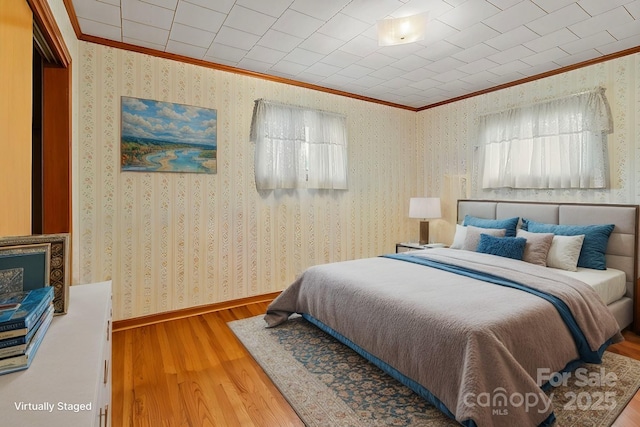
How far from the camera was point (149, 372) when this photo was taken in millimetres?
2273

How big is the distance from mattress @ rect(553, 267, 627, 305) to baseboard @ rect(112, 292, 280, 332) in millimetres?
2928

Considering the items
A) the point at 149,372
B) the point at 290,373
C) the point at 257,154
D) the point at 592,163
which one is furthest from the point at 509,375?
the point at 257,154

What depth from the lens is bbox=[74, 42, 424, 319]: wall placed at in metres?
2.87

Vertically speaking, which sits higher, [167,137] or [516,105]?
[516,105]

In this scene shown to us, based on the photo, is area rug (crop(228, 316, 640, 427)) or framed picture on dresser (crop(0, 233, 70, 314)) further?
area rug (crop(228, 316, 640, 427))

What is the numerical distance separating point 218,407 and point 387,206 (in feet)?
11.4

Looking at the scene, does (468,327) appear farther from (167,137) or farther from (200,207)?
(167,137)

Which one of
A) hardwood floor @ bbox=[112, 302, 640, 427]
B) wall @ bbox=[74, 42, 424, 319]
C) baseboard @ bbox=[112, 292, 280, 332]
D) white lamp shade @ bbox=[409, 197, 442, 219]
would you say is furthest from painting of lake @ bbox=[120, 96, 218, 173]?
white lamp shade @ bbox=[409, 197, 442, 219]

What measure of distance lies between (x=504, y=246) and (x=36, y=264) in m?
3.36

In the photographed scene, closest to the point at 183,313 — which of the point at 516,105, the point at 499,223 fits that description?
the point at 499,223

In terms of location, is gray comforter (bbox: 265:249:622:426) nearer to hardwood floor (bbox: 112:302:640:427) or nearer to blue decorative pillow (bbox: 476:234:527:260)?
blue decorative pillow (bbox: 476:234:527:260)

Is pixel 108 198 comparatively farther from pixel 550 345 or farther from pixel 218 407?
pixel 550 345

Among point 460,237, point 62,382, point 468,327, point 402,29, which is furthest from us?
point 460,237

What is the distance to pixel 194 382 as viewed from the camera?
216 centimetres
